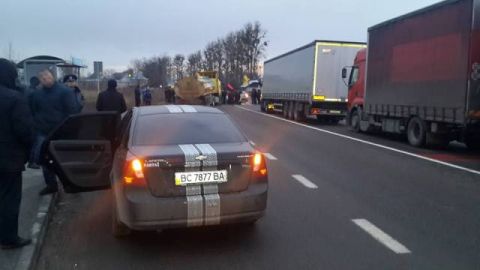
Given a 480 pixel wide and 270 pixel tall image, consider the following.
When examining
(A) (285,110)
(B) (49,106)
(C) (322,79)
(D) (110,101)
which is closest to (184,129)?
(B) (49,106)

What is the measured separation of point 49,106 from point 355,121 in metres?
13.8

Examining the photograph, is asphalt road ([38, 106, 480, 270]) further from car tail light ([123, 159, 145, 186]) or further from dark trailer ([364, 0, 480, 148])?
dark trailer ([364, 0, 480, 148])

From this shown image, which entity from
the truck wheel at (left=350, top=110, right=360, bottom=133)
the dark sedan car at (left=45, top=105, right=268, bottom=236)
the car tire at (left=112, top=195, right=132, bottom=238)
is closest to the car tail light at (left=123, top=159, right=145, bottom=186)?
the dark sedan car at (left=45, top=105, right=268, bottom=236)

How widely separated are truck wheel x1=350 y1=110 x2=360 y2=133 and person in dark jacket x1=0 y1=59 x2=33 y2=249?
1536 cm

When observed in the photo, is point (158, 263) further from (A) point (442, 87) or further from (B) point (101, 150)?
(A) point (442, 87)

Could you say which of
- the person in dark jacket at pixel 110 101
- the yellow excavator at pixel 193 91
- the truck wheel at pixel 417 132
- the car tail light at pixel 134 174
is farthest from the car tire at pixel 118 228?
the yellow excavator at pixel 193 91

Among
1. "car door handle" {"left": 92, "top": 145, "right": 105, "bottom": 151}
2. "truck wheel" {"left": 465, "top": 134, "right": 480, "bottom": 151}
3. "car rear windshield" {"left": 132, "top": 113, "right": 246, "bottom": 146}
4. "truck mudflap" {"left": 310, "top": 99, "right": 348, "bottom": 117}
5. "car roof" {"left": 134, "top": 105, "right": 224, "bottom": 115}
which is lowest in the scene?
"truck wheel" {"left": 465, "top": 134, "right": 480, "bottom": 151}

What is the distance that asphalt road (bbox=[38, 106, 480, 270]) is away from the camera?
197 inches

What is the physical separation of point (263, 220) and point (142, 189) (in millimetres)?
1876

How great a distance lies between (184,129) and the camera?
5.80 meters

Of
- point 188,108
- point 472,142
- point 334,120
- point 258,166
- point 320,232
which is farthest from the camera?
point 334,120

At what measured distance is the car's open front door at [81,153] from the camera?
6152 mm

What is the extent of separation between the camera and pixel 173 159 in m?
5.11

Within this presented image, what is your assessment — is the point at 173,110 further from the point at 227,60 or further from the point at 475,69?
the point at 227,60
